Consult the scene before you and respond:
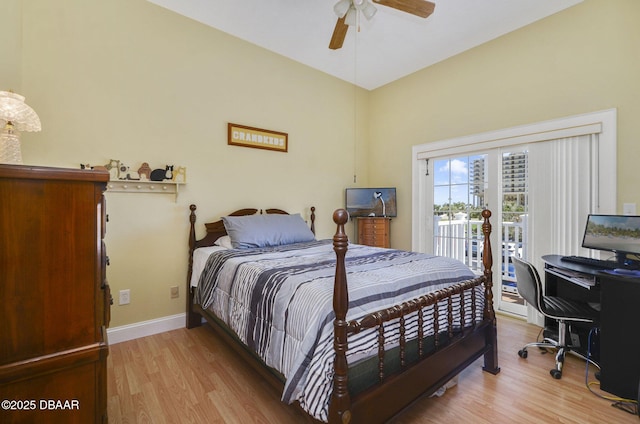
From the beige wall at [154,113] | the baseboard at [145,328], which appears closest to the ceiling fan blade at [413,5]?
the beige wall at [154,113]

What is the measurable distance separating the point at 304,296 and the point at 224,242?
1.71 meters

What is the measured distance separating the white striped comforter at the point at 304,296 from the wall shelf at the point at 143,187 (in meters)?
0.81

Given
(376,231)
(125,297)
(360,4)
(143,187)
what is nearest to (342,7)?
(360,4)

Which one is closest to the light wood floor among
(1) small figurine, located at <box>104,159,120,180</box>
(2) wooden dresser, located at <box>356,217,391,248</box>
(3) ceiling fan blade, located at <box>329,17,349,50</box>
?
(1) small figurine, located at <box>104,159,120,180</box>

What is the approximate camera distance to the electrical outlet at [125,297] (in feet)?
8.33

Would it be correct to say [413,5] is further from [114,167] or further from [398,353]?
[114,167]

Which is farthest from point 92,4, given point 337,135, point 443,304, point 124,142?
point 443,304

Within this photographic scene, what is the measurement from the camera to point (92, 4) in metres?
2.40

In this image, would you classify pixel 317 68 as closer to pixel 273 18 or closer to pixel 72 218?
pixel 273 18

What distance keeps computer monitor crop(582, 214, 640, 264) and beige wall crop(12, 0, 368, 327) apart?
2891 mm

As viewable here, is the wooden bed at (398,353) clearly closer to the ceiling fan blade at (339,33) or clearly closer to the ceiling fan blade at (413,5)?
the ceiling fan blade at (413,5)

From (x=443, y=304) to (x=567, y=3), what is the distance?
9.93ft

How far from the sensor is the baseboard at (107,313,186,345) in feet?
8.21

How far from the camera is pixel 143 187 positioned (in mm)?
2617
